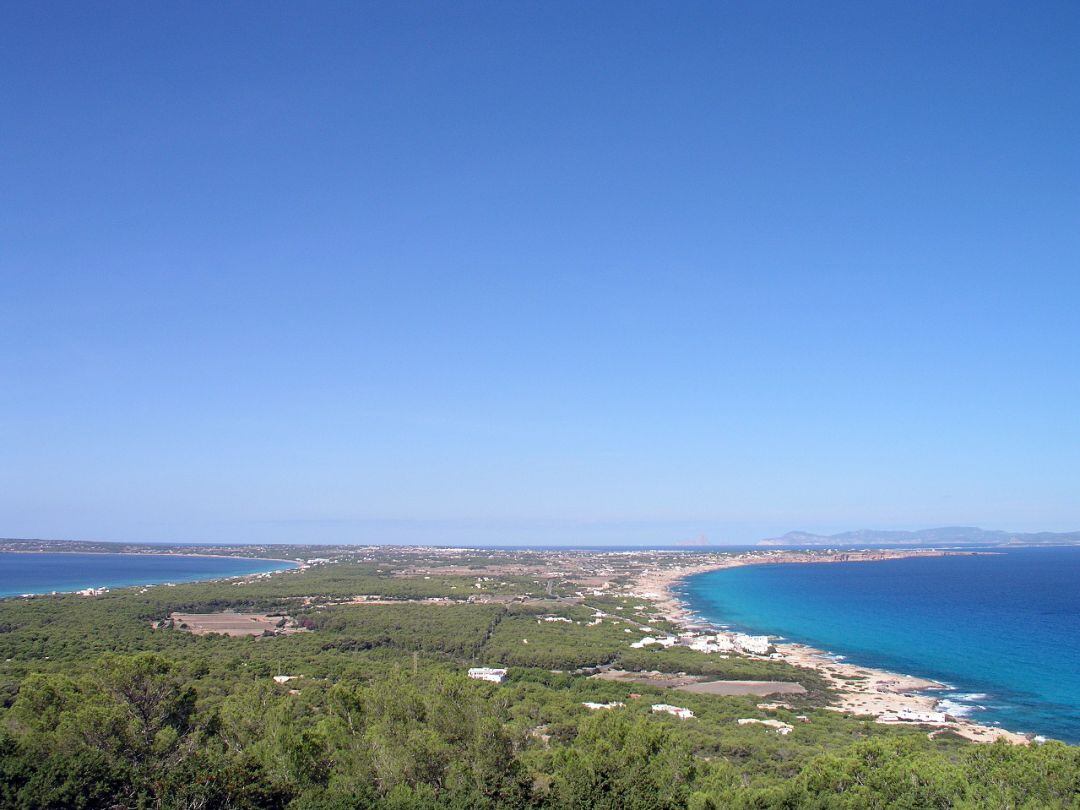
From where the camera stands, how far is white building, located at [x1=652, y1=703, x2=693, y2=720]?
30703 millimetres

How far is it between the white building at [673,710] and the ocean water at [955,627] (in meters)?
14.5

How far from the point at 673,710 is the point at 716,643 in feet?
74.2

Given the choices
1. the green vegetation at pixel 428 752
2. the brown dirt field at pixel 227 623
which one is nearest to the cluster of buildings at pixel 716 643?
the green vegetation at pixel 428 752

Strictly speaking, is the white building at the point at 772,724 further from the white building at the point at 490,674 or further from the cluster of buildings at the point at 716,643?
the cluster of buildings at the point at 716,643

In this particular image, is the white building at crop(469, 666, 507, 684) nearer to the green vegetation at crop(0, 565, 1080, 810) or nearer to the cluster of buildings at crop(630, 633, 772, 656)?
the green vegetation at crop(0, 565, 1080, 810)

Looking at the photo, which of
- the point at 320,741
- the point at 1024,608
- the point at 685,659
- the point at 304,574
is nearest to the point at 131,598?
the point at 304,574

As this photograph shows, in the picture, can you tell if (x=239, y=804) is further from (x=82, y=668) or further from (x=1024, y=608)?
(x=1024, y=608)

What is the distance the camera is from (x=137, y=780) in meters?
14.6

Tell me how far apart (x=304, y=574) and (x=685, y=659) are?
88992mm

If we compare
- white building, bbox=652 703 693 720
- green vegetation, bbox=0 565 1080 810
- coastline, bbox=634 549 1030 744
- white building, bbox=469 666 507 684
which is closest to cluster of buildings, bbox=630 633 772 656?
coastline, bbox=634 549 1030 744

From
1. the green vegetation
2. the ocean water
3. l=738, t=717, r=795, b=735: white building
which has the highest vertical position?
the green vegetation

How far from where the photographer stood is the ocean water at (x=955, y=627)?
37469 mm

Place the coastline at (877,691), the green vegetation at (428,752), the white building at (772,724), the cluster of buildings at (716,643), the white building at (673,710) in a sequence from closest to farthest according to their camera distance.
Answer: the green vegetation at (428,752)
the white building at (772,724)
the coastline at (877,691)
the white building at (673,710)
the cluster of buildings at (716,643)

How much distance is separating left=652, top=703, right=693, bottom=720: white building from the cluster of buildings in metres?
18.3
